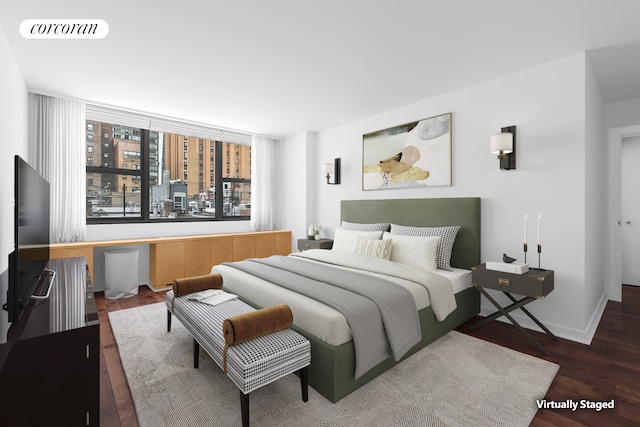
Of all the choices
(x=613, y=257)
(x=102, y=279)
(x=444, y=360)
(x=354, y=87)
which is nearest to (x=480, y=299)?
(x=444, y=360)

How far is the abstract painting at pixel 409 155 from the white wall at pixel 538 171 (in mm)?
120

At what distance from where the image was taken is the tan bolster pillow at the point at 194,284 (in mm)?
2615

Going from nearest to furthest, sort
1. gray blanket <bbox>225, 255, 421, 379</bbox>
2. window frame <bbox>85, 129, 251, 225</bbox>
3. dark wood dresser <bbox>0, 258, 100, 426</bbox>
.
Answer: dark wood dresser <bbox>0, 258, 100, 426</bbox> < gray blanket <bbox>225, 255, 421, 379</bbox> < window frame <bbox>85, 129, 251, 225</bbox>

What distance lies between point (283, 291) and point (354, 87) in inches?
95.5

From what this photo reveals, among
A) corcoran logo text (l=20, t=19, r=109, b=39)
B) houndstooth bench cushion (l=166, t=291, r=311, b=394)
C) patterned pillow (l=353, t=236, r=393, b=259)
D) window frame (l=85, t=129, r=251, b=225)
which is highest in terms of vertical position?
corcoran logo text (l=20, t=19, r=109, b=39)

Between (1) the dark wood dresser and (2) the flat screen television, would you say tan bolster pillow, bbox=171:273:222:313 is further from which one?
(1) the dark wood dresser

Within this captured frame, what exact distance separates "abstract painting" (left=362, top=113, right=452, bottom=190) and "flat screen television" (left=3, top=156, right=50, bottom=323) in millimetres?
3634

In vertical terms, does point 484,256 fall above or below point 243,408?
above

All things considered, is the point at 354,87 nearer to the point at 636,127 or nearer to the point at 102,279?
the point at 636,127

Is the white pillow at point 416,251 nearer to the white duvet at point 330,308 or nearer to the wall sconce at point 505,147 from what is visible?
the white duvet at point 330,308

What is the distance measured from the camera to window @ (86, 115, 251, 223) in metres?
4.39

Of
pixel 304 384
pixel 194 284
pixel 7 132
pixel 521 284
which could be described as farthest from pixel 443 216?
pixel 7 132

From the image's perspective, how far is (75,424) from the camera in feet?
4.44

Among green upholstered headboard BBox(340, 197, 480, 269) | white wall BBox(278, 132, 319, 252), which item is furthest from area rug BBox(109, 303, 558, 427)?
white wall BBox(278, 132, 319, 252)
